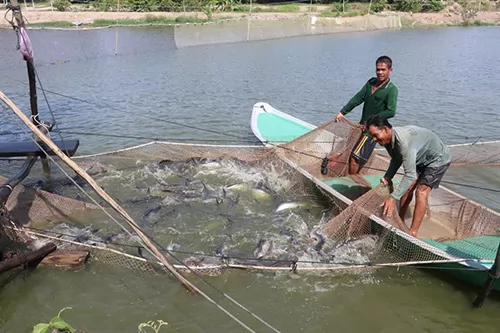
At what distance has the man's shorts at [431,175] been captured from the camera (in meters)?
5.50

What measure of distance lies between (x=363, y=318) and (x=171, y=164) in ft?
17.7

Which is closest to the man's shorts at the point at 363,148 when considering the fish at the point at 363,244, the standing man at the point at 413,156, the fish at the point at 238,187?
the standing man at the point at 413,156

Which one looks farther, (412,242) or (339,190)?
(339,190)

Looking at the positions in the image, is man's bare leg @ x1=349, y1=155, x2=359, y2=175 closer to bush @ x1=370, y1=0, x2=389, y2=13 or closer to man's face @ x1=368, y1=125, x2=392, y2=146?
man's face @ x1=368, y1=125, x2=392, y2=146

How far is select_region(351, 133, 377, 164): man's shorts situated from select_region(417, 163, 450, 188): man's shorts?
6.01ft

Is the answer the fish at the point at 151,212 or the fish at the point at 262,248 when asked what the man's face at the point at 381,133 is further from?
the fish at the point at 151,212

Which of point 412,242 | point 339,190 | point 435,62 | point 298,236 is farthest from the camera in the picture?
point 435,62

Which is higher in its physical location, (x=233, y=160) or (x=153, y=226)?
(x=233, y=160)

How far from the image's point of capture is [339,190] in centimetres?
745

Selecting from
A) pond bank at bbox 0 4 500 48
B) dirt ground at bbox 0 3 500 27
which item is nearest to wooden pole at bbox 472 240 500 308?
pond bank at bbox 0 4 500 48

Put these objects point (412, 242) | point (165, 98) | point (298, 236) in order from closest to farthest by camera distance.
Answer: point (412, 242), point (298, 236), point (165, 98)

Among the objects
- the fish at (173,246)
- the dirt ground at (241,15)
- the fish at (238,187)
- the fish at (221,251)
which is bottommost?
the fish at (173,246)

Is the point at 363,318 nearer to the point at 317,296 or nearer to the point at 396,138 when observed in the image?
the point at 317,296

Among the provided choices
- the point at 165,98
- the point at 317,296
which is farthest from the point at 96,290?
the point at 165,98
